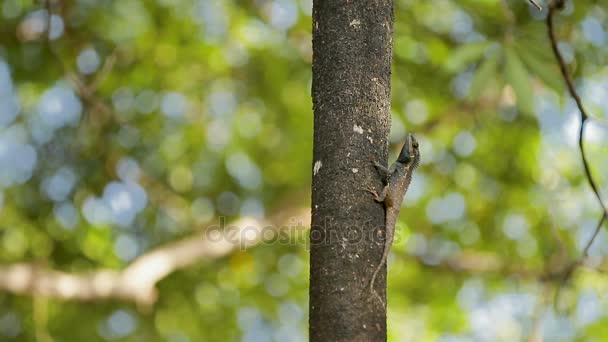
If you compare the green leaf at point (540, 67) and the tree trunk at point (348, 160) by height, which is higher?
the green leaf at point (540, 67)

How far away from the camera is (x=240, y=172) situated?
9.43 m

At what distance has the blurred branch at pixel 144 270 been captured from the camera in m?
6.59

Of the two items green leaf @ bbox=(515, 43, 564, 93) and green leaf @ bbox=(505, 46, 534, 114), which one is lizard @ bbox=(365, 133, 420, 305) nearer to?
green leaf @ bbox=(505, 46, 534, 114)

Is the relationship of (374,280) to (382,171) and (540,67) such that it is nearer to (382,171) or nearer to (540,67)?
(382,171)

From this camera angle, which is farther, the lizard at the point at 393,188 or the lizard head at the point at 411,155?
the lizard head at the point at 411,155

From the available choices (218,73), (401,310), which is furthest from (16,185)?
(401,310)

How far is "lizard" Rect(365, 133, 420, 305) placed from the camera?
2.55 m

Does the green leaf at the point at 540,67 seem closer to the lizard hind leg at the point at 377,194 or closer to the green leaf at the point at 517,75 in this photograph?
the green leaf at the point at 517,75

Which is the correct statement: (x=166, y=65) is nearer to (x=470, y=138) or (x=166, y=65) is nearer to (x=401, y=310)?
(x=470, y=138)

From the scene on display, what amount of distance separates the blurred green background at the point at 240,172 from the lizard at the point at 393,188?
2608 mm

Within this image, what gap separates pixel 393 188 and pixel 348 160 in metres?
0.80

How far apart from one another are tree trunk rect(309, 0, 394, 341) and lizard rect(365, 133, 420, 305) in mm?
36

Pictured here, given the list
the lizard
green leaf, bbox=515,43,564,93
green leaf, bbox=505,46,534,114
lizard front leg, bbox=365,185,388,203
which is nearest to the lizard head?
the lizard

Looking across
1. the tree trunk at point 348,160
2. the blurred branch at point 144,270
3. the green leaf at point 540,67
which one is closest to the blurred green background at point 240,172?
the blurred branch at point 144,270
